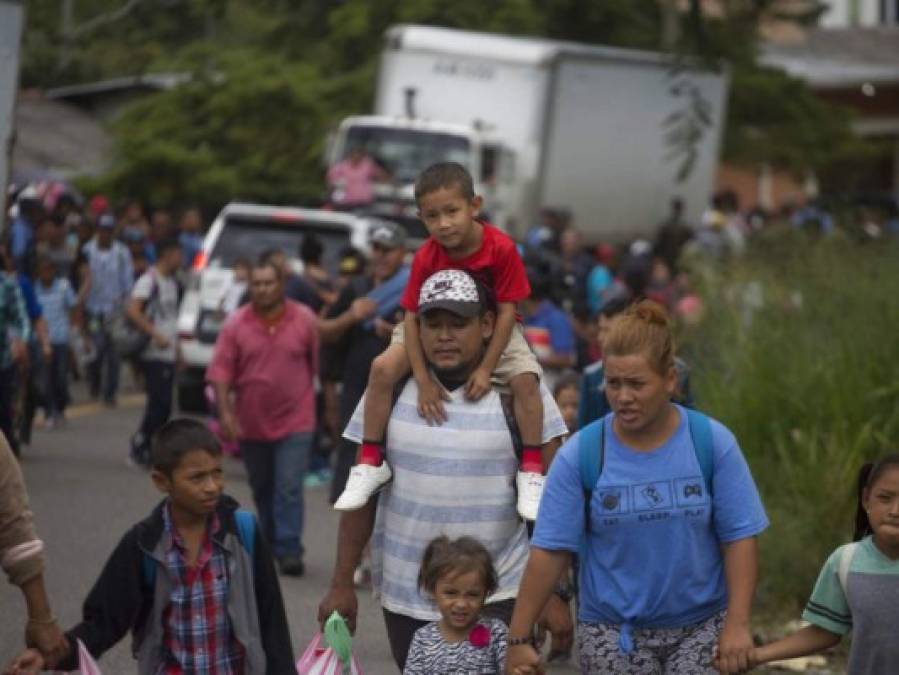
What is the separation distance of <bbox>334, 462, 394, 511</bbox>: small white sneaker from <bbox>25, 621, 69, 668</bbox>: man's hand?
36.1 inches

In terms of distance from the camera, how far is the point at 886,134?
164 ft

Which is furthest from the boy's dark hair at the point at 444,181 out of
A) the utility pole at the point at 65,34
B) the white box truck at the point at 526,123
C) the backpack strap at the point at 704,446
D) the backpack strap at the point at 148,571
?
the utility pole at the point at 65,34

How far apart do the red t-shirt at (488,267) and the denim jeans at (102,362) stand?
1409 centimetres

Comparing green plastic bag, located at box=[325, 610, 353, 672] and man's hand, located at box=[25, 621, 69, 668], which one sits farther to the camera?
green plastic bag, located at box=[325, 610, 353, 672]

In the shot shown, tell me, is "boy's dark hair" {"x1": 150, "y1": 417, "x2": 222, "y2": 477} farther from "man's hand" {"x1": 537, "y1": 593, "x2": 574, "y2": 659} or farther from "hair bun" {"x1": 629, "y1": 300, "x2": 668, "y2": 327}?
"hair bun" {"x1": 629, "y1": 300, "x2": 668, "y2": 327}

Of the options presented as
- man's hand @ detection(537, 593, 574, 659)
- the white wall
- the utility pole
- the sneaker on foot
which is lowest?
the sneaker on foot

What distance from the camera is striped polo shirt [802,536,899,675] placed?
5.68m

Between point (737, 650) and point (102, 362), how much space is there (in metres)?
17.1

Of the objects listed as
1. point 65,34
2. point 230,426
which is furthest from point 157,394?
point 65,34

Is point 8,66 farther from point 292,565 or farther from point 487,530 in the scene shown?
point 487,530

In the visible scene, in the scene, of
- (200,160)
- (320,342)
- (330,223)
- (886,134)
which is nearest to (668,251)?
(200,160)

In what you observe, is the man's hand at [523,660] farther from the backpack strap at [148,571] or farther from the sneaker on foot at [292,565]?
the sneaker on foot at [292,565]

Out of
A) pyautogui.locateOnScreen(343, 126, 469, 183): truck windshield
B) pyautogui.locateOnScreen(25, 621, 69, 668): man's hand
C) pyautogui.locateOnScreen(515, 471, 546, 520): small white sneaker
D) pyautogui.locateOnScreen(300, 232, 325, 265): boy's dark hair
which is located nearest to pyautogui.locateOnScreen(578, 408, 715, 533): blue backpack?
pyautogui.locateOnScreen(515, 471, 546, 520): small white sneaker

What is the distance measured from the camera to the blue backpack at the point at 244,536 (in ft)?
20.0
